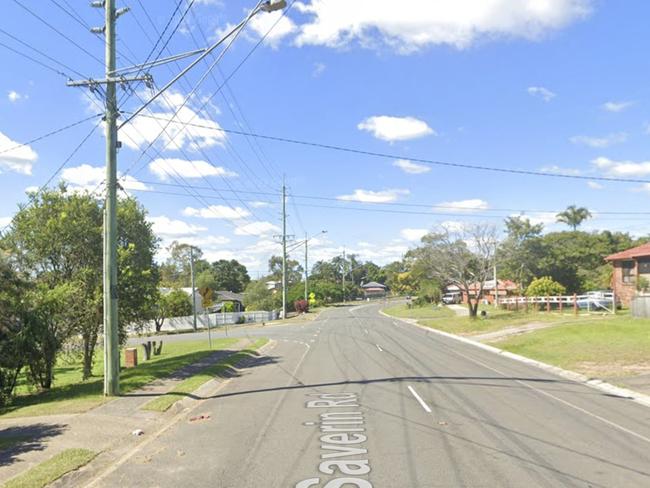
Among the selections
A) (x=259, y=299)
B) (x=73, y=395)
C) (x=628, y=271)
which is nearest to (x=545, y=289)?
(x=628, y=271)

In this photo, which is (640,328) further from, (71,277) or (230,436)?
(71,277)

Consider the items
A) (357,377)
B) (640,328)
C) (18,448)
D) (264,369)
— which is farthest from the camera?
(640,328)

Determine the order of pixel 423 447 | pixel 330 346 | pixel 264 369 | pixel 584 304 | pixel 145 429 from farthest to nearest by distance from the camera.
Answer: pixel 584 304, pixel 330 346, pixel 264 369, pixel 145 429, pixel 423 447

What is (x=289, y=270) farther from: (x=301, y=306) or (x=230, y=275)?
(x=301, y=306)

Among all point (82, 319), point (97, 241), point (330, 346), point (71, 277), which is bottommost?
point (330, 346)

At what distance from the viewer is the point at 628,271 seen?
44.2 m

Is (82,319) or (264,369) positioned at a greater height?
(82,319)

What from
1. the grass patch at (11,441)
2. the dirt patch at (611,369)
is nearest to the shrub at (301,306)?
the dirt patch at (611,369)

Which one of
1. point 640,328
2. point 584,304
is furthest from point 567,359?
point 584,304

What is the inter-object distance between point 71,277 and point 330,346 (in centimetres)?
1278

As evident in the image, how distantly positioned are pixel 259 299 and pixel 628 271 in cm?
5940

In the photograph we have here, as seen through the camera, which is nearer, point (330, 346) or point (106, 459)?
point (106, 459)

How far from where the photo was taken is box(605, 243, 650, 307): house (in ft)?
136

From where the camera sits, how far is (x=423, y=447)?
8.73 metres
